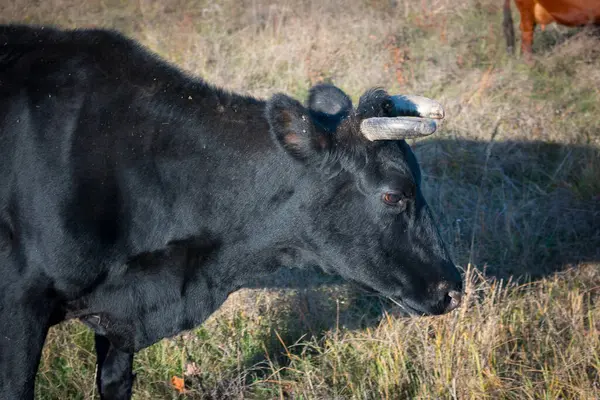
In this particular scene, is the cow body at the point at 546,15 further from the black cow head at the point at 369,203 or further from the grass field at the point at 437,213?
the black cow head at the point at 369,203

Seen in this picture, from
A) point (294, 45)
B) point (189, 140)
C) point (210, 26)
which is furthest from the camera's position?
point (210, 26)

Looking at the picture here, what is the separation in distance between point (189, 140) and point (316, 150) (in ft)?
2.22

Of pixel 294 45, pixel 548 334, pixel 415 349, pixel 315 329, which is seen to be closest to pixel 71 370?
pixel 315 329

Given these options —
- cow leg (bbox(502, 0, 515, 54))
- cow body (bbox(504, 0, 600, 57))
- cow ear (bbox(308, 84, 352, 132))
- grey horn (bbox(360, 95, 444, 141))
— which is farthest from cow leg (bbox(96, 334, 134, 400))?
cow leg (bbox(502, 0, 515, 54))

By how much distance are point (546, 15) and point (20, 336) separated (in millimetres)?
8497

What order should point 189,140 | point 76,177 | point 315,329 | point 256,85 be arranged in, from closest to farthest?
1. point 76,177
2. point 189,140
3. point 315,329
4. point 256,85

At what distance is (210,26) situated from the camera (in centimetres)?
961

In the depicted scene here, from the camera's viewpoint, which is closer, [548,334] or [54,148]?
[54,148]

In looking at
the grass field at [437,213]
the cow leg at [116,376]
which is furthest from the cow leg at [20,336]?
the grass field at [437,213]

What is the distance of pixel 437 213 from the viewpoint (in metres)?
6.40

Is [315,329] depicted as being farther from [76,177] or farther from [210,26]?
[210,26]

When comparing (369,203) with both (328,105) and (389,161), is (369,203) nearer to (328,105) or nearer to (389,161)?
(389,161)

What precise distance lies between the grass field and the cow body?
0.19 meters

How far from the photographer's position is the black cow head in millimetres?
3695
